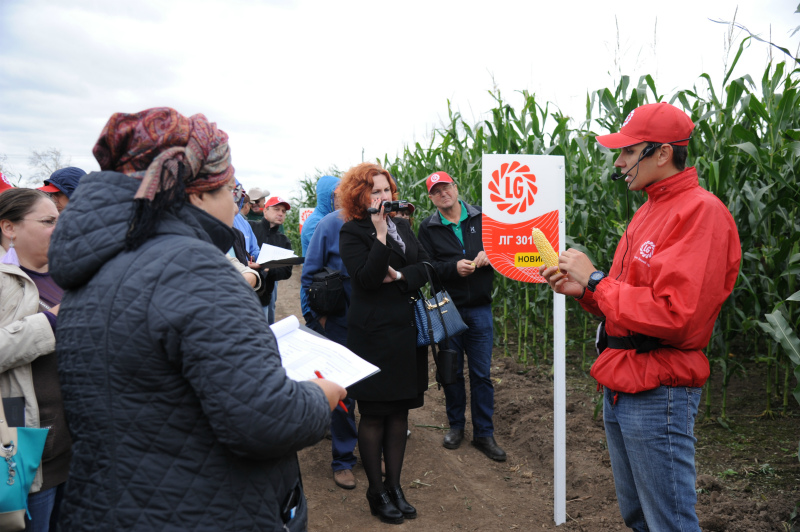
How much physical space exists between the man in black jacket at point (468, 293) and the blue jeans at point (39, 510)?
9.66 feet

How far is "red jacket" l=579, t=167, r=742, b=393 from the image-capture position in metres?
1.88

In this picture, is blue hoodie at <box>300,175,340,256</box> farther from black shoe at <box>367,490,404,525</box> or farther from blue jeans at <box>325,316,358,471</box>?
black shoe at <box>367,490,404,525</box>

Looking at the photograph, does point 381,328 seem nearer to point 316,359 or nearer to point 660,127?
point 316,359

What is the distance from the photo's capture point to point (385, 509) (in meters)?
3.34

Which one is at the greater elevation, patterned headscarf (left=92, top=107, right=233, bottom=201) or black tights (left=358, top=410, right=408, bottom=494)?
patterned headscarf (left=92, top=107, right=233, bottom=201)

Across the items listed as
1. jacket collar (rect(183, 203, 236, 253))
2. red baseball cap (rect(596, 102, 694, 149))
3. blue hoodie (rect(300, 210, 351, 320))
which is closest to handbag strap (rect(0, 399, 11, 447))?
jacket collar (rect(183, 203, 236, 253))

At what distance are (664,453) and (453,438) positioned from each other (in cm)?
267

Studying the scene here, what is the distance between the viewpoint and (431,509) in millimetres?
3613

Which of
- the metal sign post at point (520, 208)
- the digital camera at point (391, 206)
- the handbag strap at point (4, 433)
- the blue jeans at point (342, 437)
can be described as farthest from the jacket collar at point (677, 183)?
the blue jeans at point (342, 437)

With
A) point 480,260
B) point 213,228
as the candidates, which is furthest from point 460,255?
point 213,228

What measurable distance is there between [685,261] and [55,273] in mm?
1852

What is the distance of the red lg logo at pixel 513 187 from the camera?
3457 millimetres

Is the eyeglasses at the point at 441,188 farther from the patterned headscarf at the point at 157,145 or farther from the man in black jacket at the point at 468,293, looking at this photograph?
the patterned headscarf at the point at 157,145

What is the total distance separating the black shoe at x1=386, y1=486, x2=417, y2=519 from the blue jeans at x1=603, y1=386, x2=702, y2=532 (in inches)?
64.5
